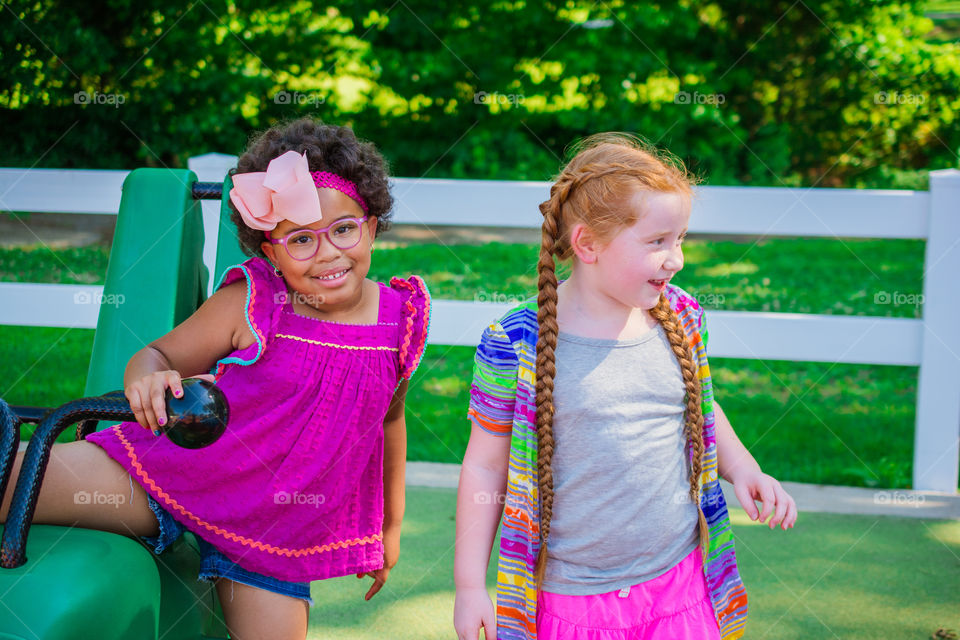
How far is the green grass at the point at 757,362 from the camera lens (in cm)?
403

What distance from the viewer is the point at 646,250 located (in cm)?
157

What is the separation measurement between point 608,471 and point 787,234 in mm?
2558

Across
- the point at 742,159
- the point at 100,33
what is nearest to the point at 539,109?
the point at 742,159

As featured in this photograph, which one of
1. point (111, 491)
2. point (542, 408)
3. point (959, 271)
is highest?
point (959, 271)

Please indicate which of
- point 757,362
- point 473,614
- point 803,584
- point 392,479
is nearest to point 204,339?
point 392,479

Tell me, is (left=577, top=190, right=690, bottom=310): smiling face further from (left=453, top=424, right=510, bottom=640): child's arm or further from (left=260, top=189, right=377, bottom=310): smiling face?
(left=260, top=189, right=377, bottom=310): smiling face

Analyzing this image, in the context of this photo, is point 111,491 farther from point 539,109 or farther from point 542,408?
point 539,109

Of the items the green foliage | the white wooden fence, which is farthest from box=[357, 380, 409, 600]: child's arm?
the green foliage

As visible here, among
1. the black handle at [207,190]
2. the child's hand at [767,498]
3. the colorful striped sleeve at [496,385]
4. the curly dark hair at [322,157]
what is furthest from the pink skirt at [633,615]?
the black handle at [207,190]

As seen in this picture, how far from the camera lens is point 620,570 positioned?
63.8 inches

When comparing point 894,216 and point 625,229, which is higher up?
point 894,216

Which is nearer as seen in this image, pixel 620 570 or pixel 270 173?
pixel 620 570

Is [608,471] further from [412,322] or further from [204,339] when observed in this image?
[204,339]

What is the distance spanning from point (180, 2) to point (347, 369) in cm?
742
